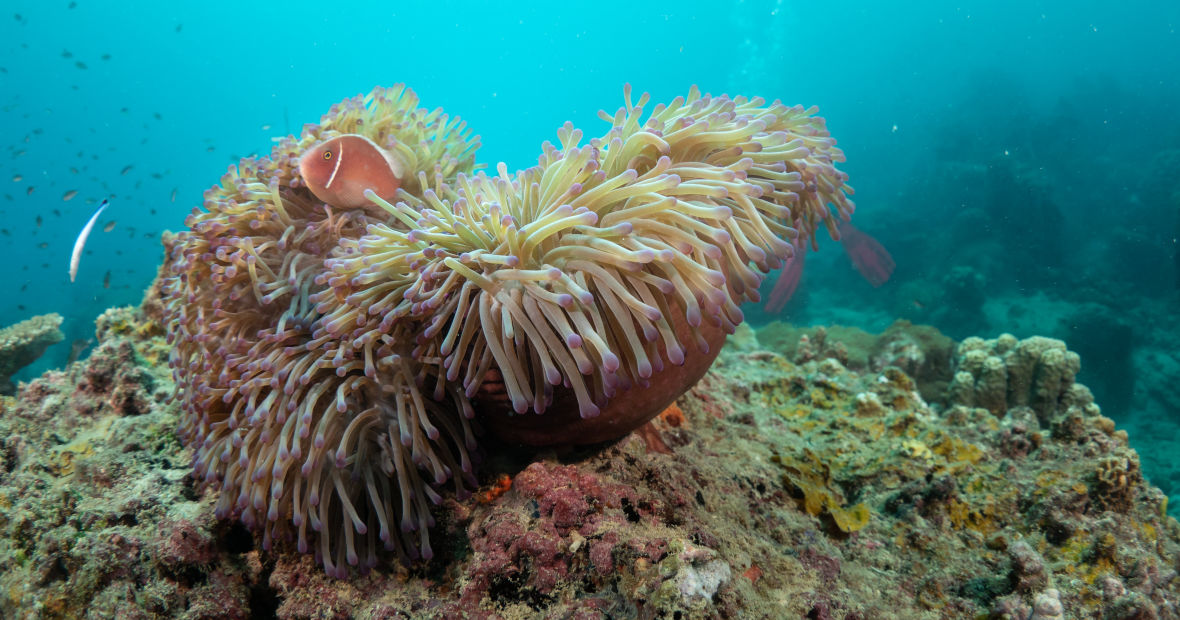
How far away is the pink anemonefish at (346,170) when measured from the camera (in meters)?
2.37

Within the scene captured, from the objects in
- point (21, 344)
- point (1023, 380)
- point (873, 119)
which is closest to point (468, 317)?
point (1023, 380)

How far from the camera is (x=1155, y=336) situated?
44.8ft

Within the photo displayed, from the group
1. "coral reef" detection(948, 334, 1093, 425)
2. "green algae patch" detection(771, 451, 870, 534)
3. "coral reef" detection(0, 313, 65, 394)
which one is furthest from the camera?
"coral reef" detection(0, 313, 65, 394)

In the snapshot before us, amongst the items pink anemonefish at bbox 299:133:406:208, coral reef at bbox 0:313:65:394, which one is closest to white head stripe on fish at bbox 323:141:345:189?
pink anemonefish at bbox 299:133:406:208

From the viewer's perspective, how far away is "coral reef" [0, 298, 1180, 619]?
162 centimetres

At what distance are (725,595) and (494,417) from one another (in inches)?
37.2

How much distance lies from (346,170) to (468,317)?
1135 millimetres

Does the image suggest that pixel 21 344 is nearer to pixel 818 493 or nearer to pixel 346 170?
pixel 346 170

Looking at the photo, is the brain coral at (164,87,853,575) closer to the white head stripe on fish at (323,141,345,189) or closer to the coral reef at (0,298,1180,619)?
the coral reef at (0,298,1180,619)

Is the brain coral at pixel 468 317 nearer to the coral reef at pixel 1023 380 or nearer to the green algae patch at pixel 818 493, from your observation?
the green algae patch at pixel 818 493

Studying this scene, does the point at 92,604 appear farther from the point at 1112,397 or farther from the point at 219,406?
the point at 1112,397

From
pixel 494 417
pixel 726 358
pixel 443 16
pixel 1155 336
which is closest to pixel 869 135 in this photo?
pixel 1155 336

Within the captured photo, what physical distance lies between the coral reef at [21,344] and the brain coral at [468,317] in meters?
5.91

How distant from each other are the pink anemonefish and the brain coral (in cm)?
25
